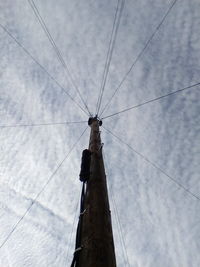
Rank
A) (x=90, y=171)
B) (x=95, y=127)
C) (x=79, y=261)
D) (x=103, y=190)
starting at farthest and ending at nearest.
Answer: (x=95, y=127)
(x=90, y=171)
(x=103, y=190)
(x=79, y=261)

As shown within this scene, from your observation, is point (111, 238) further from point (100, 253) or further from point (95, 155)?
point (95, 155)

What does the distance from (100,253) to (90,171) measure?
191cm

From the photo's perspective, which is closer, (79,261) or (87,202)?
(79,261)

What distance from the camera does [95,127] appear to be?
6.73m

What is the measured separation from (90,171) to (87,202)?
910mm

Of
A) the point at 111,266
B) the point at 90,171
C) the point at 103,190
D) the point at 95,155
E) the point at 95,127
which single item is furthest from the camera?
the point at 95,127

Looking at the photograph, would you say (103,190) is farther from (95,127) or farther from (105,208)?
(95,127)

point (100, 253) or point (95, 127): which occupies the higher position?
point (95, 127)

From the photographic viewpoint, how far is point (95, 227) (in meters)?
3.14

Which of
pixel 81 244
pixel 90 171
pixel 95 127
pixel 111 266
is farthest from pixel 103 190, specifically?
pixel 95 127

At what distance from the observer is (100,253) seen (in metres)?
2.77

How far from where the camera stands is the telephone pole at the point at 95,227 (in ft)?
9.10

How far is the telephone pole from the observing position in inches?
109

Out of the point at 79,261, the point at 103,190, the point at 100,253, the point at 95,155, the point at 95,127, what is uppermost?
the point at 95,127
